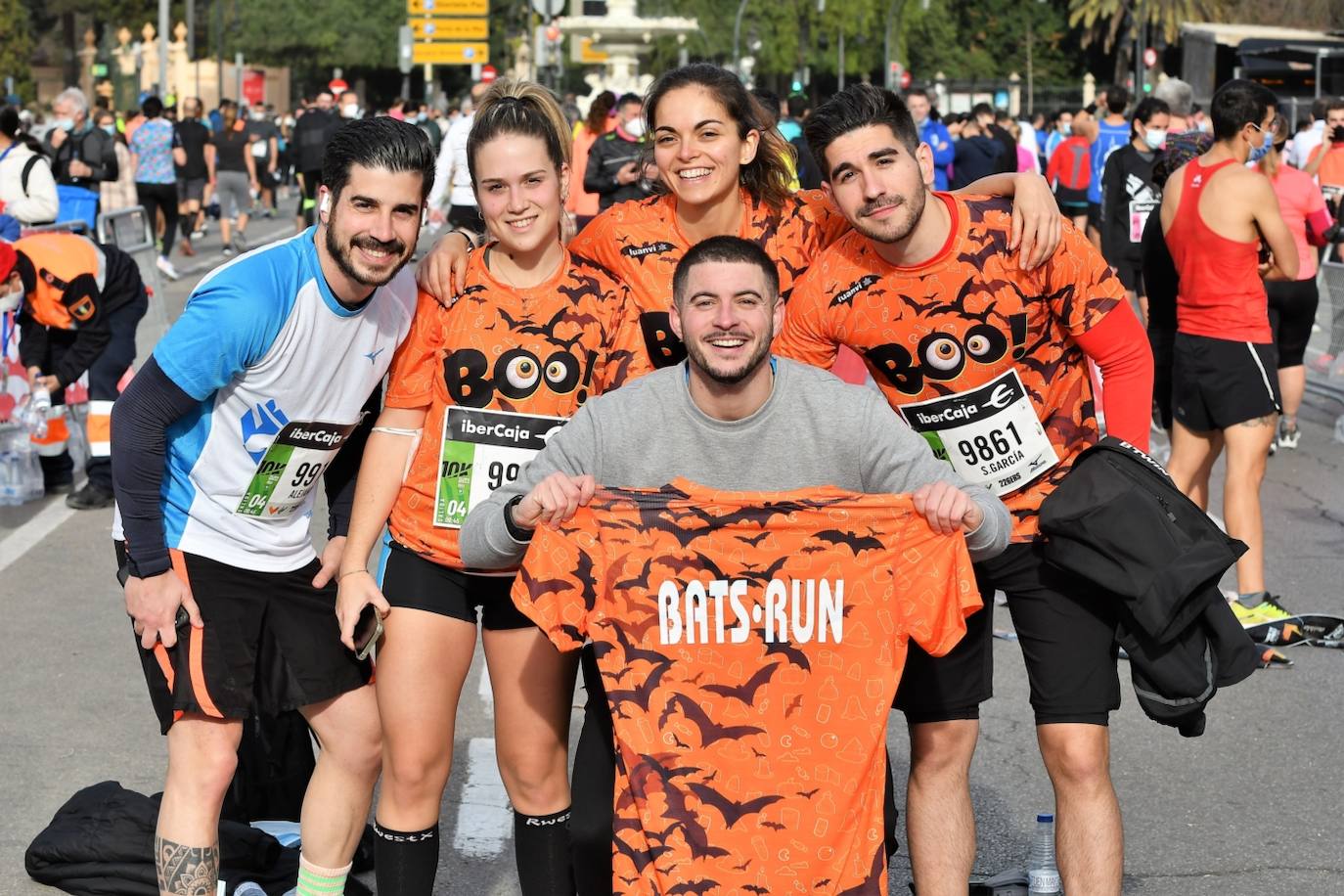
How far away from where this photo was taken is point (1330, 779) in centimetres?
594

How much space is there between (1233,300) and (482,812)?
4.05 metres

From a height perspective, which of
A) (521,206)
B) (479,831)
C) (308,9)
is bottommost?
(479,831)

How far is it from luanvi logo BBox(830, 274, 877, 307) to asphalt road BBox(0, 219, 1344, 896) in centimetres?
172

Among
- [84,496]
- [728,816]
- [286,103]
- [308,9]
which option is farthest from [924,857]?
[286,103]

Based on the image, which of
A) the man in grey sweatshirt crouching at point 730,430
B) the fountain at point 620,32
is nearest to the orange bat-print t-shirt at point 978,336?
the man in grey sweatshirt crouching at point 730,430

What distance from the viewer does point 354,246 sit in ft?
13.6

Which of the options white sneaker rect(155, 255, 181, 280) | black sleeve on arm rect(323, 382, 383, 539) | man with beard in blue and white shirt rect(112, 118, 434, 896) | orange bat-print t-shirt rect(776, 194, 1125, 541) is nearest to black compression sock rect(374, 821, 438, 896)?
man with beard in blue and white shirt rect(112, 118, 434, 896)

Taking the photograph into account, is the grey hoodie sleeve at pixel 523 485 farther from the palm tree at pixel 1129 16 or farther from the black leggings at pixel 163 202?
the palm tree at pixel 1129 16

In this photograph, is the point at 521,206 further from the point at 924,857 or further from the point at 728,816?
the point at 924,857

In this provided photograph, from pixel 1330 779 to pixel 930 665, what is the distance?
219cm

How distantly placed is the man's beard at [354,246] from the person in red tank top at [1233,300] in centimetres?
451

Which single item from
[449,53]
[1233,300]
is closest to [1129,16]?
[449,53]

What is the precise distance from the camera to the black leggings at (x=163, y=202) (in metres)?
21.1

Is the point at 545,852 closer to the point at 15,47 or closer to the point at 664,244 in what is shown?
the point at 664,244
